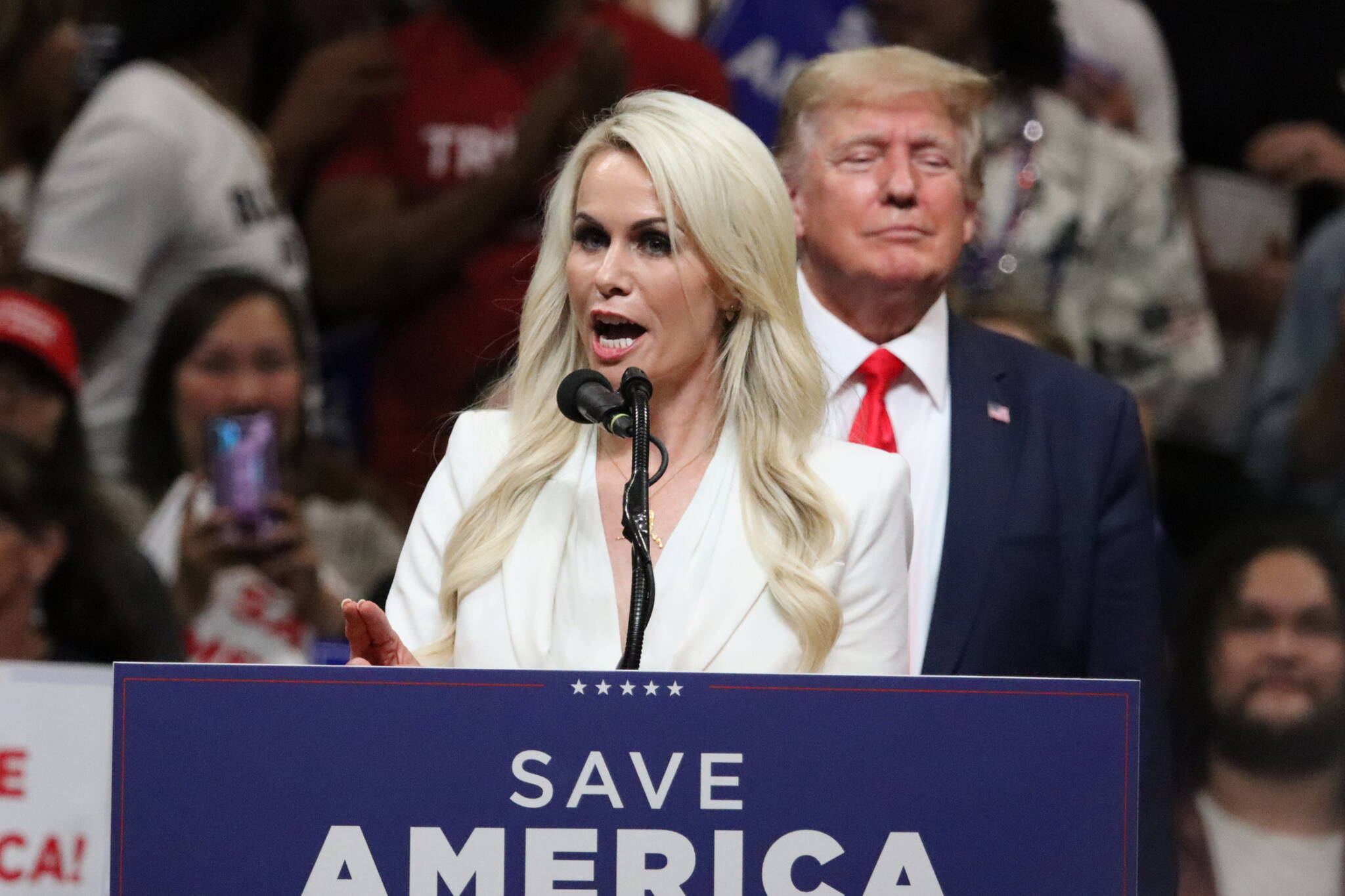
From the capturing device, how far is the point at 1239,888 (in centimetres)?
425

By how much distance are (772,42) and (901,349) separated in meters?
2.17

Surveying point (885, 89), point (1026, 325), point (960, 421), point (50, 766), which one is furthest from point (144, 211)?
point (960, 421)

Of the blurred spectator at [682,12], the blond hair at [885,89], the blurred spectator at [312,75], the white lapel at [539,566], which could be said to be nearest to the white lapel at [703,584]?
the white lapel at [539,566]

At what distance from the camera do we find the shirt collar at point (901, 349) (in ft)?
10.3

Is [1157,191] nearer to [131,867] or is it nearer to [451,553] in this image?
[451,553]

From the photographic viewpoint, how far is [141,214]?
15.9 ft

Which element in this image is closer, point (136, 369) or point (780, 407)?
point (780, 407)

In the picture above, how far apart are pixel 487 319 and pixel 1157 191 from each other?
5.70 feet

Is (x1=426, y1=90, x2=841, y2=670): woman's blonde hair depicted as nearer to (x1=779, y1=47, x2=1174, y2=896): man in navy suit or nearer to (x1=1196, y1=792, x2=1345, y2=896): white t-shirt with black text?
(x1=779, y1=47, x2=1174, y2=896): man in navy suit

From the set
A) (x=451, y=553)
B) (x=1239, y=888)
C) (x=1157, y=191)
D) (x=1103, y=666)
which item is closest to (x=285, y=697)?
(x=451, y=553)

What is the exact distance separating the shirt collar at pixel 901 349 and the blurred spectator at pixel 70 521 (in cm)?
192

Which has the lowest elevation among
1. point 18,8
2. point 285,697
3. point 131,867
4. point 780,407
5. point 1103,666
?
point 131,867

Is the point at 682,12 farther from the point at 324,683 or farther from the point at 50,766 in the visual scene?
the point at 324,683

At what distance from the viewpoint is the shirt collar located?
3.14 m
